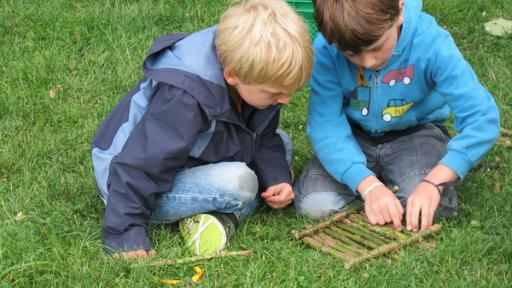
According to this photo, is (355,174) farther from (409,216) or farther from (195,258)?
(195,258)

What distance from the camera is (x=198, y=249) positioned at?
3070 millimetres

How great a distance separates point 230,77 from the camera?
9.82 feet

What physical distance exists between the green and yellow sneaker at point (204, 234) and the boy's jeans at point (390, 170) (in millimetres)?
447

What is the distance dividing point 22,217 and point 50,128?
897 millimetres

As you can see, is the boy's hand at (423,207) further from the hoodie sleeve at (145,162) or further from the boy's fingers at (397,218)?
the hoodie sleeve at (145,162)

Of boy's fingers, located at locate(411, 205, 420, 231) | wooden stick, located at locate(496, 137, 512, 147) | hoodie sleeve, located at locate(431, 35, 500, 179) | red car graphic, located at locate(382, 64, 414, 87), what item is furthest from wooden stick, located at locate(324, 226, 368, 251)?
wooden stick, located at locate(496, 137, 512, 147)

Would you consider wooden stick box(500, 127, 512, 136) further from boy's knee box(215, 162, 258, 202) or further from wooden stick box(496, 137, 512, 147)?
boy's knee box(215, 162, 258, 202)

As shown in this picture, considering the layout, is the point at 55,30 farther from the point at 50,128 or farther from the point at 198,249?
the point at 198,249

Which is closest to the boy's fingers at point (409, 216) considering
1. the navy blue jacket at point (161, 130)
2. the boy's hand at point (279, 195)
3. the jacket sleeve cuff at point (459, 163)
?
the jacket sleeve cuff at point (459, 163)

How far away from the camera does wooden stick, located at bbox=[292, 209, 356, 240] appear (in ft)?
10.5

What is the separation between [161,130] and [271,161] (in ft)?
2.07

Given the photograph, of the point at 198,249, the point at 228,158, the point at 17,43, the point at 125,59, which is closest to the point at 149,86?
the point at 228,158

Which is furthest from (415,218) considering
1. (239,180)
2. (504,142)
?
(504,142)

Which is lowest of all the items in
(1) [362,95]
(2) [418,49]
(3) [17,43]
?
(3) [17,43]
